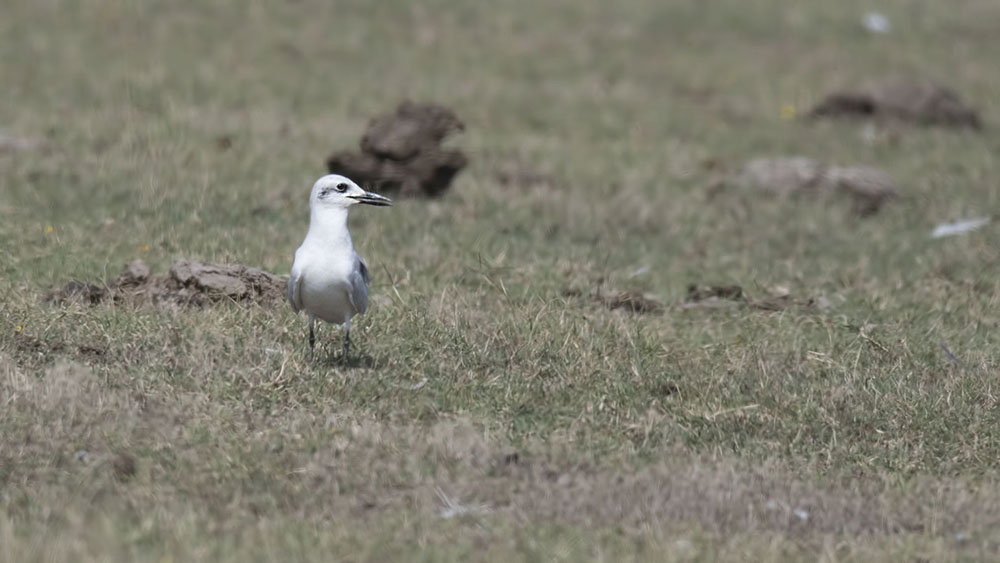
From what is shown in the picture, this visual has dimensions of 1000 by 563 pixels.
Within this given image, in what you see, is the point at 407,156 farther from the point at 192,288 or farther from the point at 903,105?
the point at 903,105

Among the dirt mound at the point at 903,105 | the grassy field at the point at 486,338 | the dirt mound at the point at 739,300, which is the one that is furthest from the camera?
the dirt mound at the point at 903,105

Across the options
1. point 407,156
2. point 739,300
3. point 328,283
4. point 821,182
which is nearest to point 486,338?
point 328,283

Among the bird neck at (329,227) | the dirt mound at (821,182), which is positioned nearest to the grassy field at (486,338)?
the dirt mound at (821,182)

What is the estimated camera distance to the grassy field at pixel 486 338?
22.6 ft

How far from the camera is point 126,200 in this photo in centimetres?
1348

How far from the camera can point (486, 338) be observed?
369 inches

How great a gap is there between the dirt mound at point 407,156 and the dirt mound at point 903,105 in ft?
27.0

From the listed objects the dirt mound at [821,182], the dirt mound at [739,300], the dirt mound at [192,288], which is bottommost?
the dirt mound at [821,182]

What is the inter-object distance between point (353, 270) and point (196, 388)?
3.85 ft

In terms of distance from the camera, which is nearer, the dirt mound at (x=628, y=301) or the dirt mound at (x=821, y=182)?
the dirt mound at (x=628, y=301)

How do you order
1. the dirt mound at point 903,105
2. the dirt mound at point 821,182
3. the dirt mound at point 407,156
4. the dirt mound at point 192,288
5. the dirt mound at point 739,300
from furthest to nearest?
1. the dirt mound at point 903,105
2. the dirt mound at point 821,182
3. the dirt mound at point 407,156
4. the dirt mound at point 739,300
5. the dirt mound at point 192,288

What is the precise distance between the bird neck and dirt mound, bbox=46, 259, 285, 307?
1682 mm

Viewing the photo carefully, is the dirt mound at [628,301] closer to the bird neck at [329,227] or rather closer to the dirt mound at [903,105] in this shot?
the bird neck at [329,227]

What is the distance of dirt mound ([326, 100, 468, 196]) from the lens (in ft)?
49.1
